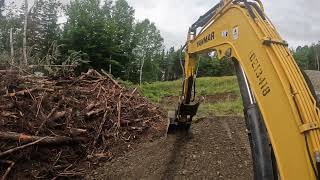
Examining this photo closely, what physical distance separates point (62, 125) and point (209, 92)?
52.1ft

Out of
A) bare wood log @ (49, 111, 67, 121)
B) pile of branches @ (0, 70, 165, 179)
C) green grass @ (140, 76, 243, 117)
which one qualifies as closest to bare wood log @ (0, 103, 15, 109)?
pile of branches @ (0, 70, 165, 179)

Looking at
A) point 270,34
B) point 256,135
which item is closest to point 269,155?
point 256,135

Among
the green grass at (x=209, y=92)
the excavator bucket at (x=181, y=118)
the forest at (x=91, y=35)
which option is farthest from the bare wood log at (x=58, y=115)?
the forest at (x=91, y=35)

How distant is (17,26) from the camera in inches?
1371

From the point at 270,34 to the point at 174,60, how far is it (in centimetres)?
6212

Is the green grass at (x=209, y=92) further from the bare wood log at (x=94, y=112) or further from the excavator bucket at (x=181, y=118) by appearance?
the bare wood log at (x=94, y=112)

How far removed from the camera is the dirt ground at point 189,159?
22.5 ft

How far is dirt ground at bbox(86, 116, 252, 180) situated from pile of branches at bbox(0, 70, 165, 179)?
536 millimetres

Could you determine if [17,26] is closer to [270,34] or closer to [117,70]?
[117,70]

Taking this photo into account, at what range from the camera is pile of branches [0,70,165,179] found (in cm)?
716

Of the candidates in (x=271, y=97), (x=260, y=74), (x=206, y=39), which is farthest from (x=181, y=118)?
(x=271, y=97)

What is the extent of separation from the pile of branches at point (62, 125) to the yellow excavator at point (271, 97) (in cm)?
402

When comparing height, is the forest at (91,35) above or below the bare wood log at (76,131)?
above

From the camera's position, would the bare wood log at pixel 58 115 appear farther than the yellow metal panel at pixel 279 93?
Yes
